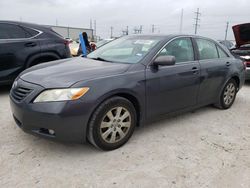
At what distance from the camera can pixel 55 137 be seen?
2.50 metres

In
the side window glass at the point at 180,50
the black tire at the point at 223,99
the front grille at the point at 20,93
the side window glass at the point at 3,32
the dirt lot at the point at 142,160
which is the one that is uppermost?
the side window glass at the point at 3,32

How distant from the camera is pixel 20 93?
2695 mm

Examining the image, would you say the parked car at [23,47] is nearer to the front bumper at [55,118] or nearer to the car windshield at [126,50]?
the car windshield at [126,50]

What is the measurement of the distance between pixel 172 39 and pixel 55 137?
85.2 inches

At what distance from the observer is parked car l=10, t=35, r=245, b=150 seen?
2.47 m

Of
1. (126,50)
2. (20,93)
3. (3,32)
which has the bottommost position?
(20,93)

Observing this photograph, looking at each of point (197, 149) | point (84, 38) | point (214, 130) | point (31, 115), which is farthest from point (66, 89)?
point (84, 38)

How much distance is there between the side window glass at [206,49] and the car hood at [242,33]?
315 cm

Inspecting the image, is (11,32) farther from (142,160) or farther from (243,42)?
(243,42)

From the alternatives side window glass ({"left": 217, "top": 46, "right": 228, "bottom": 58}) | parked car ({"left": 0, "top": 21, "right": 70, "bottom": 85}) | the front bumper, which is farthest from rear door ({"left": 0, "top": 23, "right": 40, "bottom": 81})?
side window glass ({"left": 217, "top": 46, "right": 228, "bottom": 58})

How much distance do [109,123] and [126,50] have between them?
49.2 inches

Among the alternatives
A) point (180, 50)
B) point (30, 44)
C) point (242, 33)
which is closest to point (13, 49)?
point (30, 44)

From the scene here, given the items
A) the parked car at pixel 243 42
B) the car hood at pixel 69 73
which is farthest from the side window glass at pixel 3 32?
the parked car at pixel 243 42

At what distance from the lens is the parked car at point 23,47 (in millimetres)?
4828
